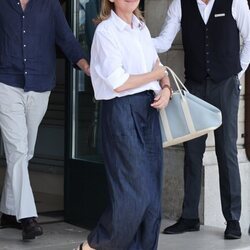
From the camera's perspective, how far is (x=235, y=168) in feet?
17.7

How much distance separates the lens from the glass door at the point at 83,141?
5562 millimetres

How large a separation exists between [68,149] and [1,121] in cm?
103

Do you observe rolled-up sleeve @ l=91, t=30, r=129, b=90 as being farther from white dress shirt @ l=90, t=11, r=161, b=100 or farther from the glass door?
the glass door

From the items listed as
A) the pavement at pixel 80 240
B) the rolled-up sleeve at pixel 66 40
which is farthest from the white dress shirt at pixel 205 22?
the pavement at pixel 80 240

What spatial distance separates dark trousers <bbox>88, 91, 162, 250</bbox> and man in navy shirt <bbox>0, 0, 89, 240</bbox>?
90 cm

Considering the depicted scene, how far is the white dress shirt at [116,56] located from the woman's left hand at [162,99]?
2.2 inches

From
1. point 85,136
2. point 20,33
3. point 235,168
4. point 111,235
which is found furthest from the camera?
point 85,136

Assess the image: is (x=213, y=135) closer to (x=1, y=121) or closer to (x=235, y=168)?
(x=235, y=168)

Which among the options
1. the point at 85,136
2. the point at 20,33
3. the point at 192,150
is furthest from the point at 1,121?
the point at 192,150

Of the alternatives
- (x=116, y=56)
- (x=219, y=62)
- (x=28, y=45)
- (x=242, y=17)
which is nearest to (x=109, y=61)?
(x=116, y=56)

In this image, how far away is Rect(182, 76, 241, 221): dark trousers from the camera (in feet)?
17.5

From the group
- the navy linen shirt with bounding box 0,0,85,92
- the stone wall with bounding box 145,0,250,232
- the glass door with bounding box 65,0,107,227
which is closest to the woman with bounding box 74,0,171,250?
the navy linen shirt with bounding box 0,0,85,92

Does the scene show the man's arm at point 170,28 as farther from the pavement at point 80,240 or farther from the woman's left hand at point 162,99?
the pavement at point 80,240

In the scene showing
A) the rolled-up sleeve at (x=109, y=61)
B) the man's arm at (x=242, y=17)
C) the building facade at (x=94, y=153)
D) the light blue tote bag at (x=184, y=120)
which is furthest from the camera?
the building facade at (x=94, y=153)
